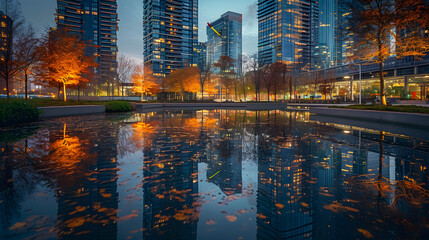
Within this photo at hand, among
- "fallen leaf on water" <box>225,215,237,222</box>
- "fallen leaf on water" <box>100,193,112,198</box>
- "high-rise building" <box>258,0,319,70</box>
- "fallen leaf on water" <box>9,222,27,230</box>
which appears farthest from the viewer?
"high-rise building" <box>258,0,319,70</box>

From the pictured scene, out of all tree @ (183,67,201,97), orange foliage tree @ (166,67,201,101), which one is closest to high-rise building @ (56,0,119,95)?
orange foliage tree @ (166,67,201,101)

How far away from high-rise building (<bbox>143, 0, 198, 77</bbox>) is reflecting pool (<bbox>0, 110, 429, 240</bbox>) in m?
146

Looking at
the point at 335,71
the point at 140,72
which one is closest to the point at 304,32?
the point at 335,71

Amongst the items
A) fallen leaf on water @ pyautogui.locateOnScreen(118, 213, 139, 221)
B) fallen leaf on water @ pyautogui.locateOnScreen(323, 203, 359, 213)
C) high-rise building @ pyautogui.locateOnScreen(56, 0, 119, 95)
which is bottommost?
fallen leaf on water @ pyautogui.locateOnScreen(118, 213, 139, 221)

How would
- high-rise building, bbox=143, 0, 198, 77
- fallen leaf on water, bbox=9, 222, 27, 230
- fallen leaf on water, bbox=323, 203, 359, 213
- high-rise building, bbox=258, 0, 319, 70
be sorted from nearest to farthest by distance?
fallen leaf on water, bbox=9, 222, 27, 230 < fallen leaf on water, bbox=323, 203, 359, 213 < high-rise building, bbox=143, 0, 198, 77 < high-rise building, bbox=258, 0, 319, 70

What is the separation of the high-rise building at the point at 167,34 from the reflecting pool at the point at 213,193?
14562 centimetres

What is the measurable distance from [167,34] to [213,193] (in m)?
161

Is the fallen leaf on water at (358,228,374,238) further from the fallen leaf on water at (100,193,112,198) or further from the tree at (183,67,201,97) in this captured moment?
the tree at (183,67,201,97)

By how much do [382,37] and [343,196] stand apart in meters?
25.6

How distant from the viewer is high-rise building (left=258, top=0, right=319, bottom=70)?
584 feet

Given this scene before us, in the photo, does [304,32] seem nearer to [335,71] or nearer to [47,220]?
[335,71]

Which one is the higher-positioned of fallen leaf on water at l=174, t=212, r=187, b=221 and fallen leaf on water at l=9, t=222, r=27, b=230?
fallen leaf on water at l=9, t=222, r=27, b=230

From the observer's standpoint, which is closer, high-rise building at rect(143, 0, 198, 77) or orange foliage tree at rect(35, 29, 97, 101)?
orange foliage tree at rect(35, 29, 97, 101)

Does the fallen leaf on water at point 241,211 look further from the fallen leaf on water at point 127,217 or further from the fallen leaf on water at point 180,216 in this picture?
the fallen leaf on water at point 127,217
